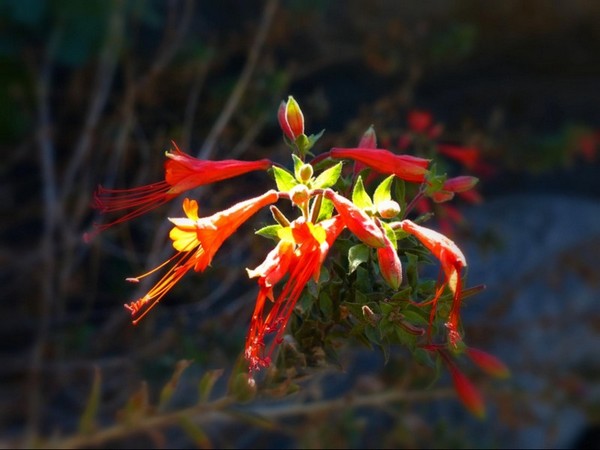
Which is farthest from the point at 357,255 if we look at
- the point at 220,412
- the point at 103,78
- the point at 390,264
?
the point at 103,78

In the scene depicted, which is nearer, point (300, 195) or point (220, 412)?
point (300, 195)

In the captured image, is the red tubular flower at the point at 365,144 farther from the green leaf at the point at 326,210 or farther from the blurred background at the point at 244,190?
the blurred background at the point at 244,190

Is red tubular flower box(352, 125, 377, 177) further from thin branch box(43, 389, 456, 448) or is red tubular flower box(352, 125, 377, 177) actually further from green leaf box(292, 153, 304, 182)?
thin branch box(43, 389, 456, 448)

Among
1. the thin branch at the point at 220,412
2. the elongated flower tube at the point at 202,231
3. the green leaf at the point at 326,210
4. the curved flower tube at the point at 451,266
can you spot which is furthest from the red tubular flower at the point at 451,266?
the thin branch at the point at 220,412

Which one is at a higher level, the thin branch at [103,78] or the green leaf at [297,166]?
the thin branch at [103,78]

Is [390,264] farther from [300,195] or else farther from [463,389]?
[463,389]

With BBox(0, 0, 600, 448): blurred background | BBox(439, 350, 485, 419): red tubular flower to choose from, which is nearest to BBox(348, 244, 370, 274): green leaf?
BBox(439, 350, 485, 419): red tubular flower

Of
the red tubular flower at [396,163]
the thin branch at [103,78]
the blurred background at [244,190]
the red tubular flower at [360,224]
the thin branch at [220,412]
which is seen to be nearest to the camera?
the red tubular flower at [360,224]

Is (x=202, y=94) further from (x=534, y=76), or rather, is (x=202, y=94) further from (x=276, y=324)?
(x=276, y=324)
